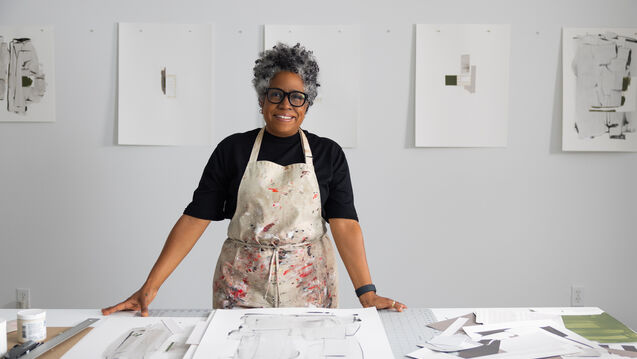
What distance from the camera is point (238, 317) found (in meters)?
1.21

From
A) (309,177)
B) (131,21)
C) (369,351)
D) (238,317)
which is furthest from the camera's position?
(131,21)

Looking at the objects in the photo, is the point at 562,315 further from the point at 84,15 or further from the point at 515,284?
the point at 84,15

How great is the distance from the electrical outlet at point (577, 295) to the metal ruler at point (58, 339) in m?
2.32

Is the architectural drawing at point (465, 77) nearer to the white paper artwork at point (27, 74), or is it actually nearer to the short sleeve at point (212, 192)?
the short sleeve at point (212, 192)

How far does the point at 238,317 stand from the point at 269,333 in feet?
0.43

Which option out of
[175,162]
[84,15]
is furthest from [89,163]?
[84,15]

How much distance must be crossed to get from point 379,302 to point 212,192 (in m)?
0.57

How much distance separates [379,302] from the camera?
137 centimetres

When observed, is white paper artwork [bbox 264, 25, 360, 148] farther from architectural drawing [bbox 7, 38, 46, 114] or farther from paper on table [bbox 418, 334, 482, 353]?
paper on table [bbox 418, 334, 482, 353]

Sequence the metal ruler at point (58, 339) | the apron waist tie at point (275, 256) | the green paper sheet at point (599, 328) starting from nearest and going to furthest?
the metal ruler at point (58, 339)
the green paper sheet at point (599, 328)
the apron waist tie at point (275, 256)

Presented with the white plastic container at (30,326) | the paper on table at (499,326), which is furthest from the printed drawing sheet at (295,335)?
the white plastic container at (30,326)

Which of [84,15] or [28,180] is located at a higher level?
[84,15]

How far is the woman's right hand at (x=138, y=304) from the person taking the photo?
4.23ft

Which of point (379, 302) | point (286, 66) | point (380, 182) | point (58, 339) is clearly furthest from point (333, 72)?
point (58, 339)
